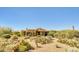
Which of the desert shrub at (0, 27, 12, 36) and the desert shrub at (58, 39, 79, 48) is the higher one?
the desert shrub at (0, 27, 12, 36)

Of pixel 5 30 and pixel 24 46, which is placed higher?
pixel 5 30

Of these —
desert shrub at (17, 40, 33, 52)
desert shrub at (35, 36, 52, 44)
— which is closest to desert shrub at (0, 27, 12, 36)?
desert shrub at (17, 40, 33, 52)

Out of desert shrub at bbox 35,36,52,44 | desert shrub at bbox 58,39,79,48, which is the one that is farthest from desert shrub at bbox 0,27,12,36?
desert shrub at bbox 58,39,79,48

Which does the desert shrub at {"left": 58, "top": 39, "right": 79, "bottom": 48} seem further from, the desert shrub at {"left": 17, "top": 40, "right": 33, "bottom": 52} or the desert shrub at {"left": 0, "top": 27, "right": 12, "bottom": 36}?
the desert shrub at {"left": 0, "top": 27, "right": 12, "bottom": 36}

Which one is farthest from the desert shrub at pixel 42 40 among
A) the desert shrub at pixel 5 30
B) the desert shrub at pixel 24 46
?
the desert shrub at pixel 5 30

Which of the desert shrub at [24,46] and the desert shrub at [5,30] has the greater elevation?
the desert shrub at [5,30]

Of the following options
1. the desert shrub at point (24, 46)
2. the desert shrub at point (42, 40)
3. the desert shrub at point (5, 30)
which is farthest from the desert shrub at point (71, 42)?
the desert shrub at point (5, 30)

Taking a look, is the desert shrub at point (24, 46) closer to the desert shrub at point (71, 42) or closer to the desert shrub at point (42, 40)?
the desert shrub at point (42, 40)

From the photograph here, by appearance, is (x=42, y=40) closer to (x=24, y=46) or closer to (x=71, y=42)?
(x=24, y=46)

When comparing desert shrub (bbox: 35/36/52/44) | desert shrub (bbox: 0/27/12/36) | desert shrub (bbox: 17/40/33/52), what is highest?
desert shrub (bbox: 0/27/12/36)

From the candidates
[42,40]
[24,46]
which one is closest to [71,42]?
[42,40]

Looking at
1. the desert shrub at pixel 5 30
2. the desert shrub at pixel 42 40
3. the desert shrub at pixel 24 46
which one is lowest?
the desert shrub at pixel 24 46
